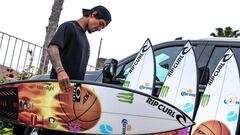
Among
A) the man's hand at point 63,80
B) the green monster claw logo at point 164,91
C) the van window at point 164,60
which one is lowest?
the man's hand at point 63,80

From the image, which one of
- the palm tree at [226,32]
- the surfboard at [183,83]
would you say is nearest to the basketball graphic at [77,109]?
the surfboard at [183,83]

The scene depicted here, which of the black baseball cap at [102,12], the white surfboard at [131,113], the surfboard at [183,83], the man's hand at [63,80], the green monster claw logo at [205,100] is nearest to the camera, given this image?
the man's hand at [63,80]

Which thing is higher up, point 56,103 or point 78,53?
point 78,53

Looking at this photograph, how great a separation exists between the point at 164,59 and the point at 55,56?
2185mm

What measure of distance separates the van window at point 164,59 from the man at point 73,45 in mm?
1615

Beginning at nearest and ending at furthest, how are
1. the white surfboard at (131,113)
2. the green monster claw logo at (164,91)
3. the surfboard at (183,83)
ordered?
the white surfboard at (131,113) < the surfboard at (183,83) < the green monster claw logo at (164,91)

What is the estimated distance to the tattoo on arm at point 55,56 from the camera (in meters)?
4.53

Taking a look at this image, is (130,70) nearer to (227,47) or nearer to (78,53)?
(227,47)

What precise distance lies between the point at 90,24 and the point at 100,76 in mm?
1829

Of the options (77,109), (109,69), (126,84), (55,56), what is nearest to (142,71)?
(126,84)

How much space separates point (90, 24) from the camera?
4.84 metres

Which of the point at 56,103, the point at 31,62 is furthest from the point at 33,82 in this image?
the point at 31,62

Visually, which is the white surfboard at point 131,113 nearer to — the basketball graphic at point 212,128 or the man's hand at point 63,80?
the basketball graphic at point 212,128

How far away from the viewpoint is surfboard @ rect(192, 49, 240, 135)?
5.32m
